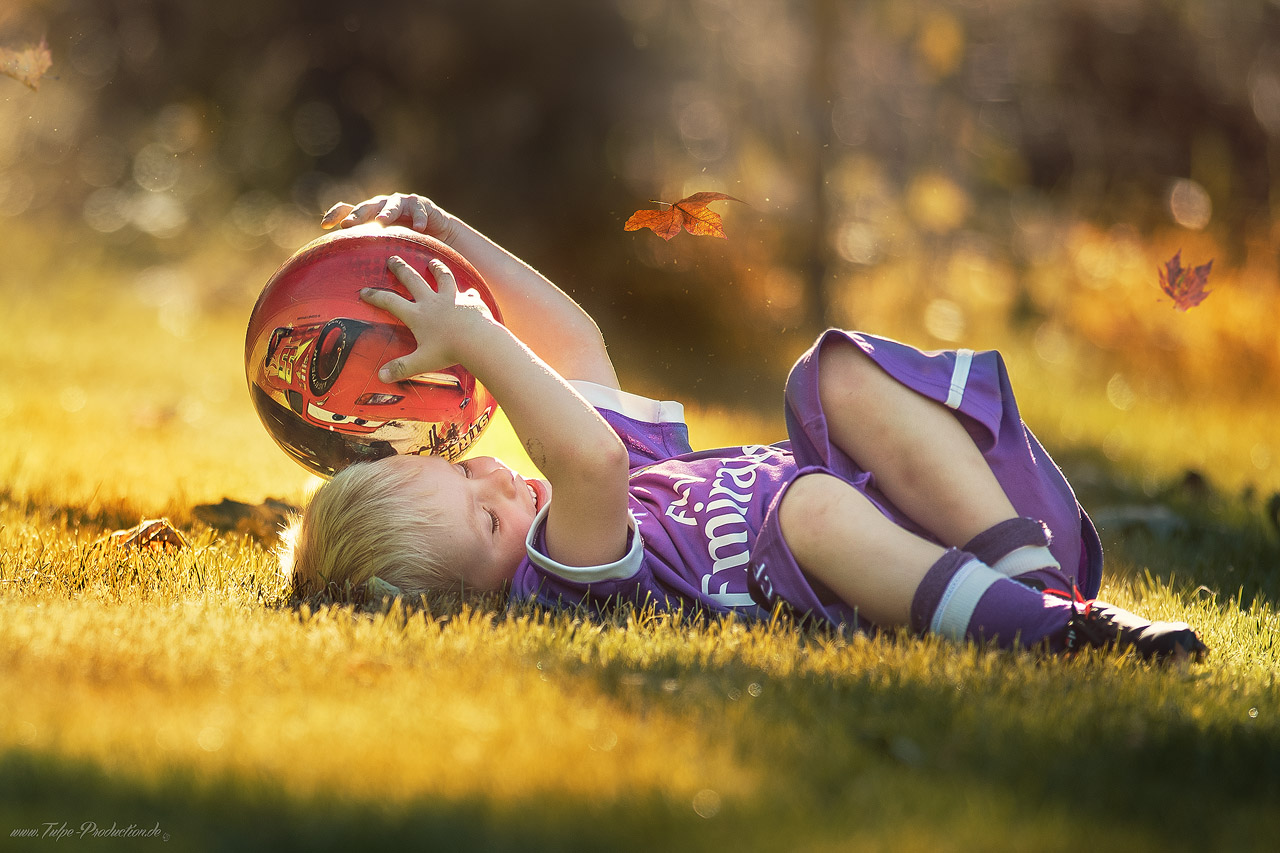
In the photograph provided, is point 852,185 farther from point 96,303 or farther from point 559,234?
point 96,303

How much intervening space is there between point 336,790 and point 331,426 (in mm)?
1424

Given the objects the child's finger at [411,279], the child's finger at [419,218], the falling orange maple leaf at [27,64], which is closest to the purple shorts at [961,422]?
the child's finger at [411,279]

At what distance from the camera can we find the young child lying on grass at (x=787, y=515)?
8.07ft

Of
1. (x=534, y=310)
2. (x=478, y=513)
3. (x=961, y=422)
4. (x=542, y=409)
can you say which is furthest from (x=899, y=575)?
(x=534, y=310)

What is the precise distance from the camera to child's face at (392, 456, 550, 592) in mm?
2781

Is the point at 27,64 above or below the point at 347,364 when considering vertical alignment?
above

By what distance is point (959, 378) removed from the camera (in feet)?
8.78

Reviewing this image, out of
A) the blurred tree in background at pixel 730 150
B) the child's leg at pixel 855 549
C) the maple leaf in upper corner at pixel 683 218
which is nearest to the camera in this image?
the child's leg at pixel 855 549

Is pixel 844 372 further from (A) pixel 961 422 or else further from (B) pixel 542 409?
(B) pixel 542 409

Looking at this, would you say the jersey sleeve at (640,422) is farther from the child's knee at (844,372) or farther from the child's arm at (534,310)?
the child's knee at (844,372)

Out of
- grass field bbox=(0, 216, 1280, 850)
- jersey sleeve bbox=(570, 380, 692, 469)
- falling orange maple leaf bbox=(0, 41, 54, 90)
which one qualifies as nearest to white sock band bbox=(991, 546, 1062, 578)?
grass field bbox=(0, 216, 1280, 850)

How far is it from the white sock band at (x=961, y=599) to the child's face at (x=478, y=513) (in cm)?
105

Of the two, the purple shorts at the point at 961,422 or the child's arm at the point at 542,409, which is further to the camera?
the purple shorts at the point at 961,422

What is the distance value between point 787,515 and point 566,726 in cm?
94
